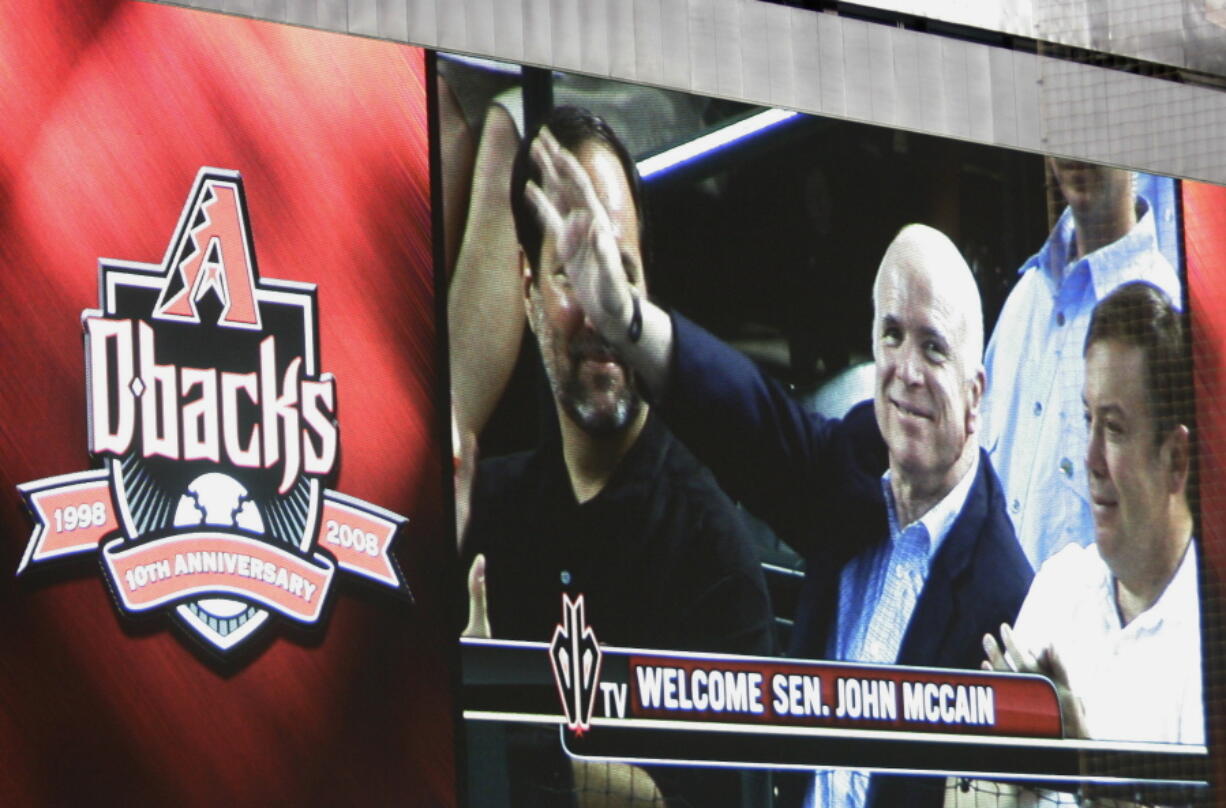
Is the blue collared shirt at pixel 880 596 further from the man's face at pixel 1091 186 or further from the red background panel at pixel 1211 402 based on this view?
the man's face at pixel 1091 186

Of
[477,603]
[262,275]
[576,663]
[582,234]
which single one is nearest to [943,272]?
[582,234]

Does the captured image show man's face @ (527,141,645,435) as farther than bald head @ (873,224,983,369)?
No

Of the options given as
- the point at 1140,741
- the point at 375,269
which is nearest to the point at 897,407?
the point at 1140,741

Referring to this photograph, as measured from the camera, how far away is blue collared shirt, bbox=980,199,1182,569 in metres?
7.37

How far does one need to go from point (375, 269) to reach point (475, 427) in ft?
1.69

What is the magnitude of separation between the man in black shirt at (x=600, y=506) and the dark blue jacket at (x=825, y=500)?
0.14 meters

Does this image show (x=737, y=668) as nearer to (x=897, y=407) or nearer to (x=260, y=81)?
(x=897, y=407)

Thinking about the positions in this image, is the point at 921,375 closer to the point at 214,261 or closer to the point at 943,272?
the point at 943,272

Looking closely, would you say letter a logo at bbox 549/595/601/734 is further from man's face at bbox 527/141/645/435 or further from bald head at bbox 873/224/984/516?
bald head at bbox 873/224/984/516

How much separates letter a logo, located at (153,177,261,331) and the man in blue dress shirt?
2679mm

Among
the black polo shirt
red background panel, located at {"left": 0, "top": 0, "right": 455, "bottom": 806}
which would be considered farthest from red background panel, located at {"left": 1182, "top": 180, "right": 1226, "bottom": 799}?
red background panel, located at {"left": 0, "top": 0, "right": 455, "bottom": 806}

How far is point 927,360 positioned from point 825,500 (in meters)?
0.66

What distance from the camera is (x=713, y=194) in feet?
22.3

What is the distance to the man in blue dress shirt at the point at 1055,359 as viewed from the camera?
24.2ft
